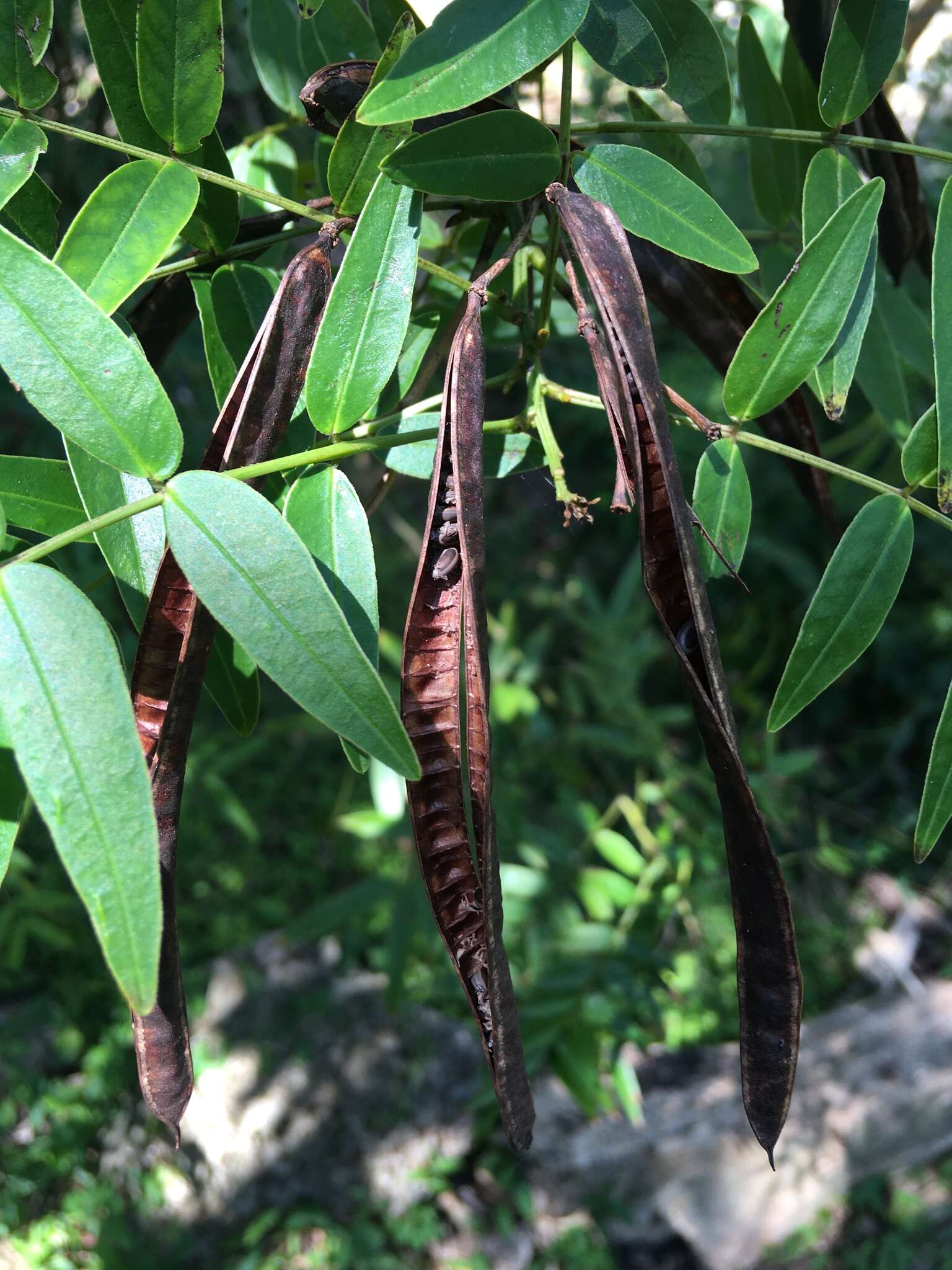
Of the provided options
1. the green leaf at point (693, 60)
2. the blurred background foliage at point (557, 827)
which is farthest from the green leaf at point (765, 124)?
the blurred background foliage at point (557, 827)

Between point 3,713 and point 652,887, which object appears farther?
point 652,887

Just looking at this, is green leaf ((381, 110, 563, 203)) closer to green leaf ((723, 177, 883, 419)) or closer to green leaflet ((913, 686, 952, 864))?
green leaf ((723, 177, 883, 419))

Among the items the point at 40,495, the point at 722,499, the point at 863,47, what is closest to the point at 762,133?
the point at 863,47

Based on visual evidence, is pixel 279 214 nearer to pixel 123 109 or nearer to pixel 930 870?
pixel 123 109

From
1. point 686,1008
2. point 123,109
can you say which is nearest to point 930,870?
point 686,1008

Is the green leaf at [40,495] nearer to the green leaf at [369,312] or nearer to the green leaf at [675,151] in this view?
the green leaf at [369,312]

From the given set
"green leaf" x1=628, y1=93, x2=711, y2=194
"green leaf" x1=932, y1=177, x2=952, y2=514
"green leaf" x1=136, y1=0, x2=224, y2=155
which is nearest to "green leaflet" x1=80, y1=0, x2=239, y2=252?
"green leaf" x1=136, y1=0, x2=224, y2=155

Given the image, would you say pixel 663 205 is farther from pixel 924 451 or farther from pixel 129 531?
pixel 129 531
